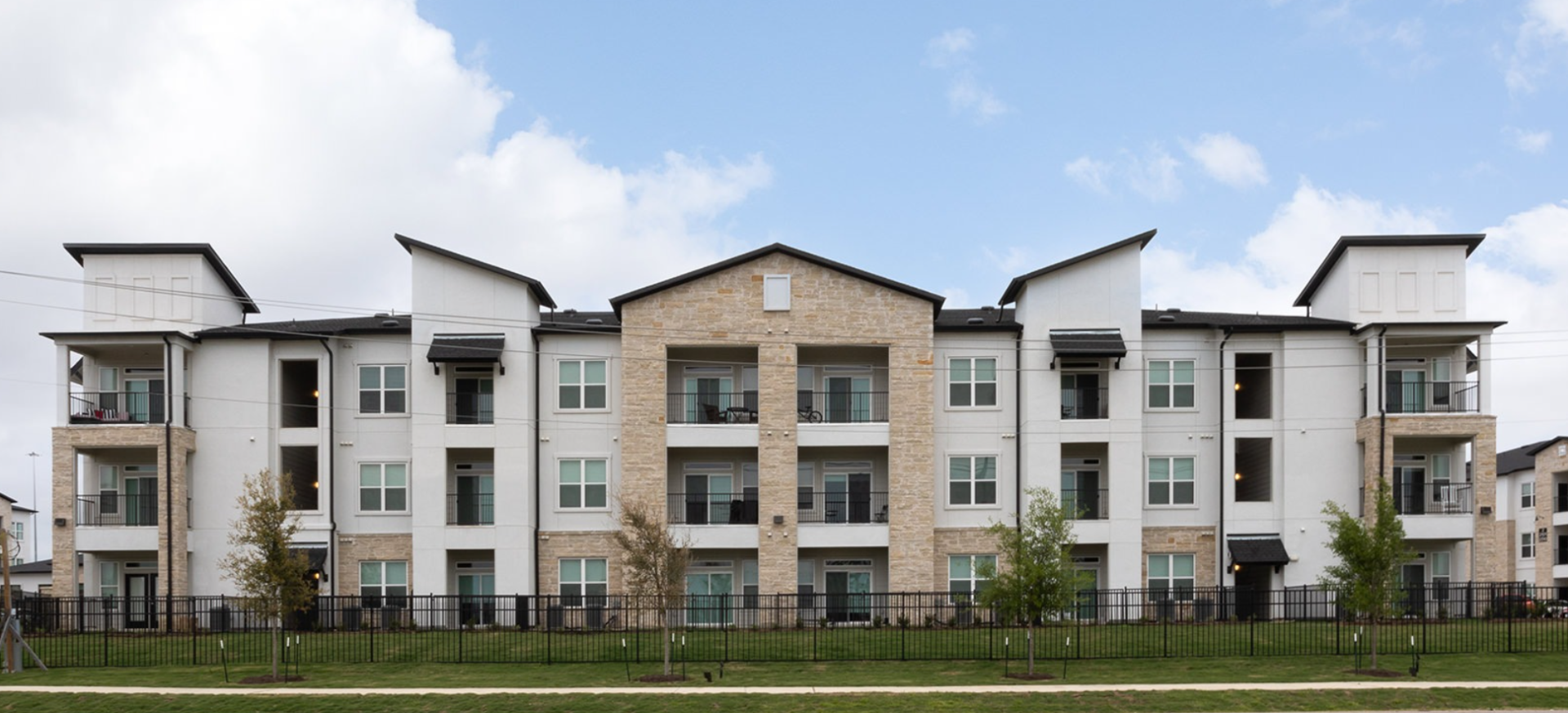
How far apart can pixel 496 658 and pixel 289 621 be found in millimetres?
10778

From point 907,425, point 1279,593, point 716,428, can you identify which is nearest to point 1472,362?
point 1279,593

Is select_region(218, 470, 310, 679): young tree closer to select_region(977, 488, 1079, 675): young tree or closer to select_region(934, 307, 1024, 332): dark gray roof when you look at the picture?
select_region(977, 488, 1079, 675): young tree

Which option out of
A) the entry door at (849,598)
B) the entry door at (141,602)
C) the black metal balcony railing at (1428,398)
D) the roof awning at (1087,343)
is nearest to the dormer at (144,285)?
the entry door at (141,602)

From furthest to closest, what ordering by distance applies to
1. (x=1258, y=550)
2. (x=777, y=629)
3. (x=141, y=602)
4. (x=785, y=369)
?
(x=1258, y=550) → (x=785, y=369) → (x=141, y=602) → (x=777, y=629)

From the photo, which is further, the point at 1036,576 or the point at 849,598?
the point at 849,598

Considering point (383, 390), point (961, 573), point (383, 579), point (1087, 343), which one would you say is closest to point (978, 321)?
point (1087, 343)

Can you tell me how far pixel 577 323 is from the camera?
42.2 m

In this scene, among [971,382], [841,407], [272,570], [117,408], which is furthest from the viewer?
[117,408]

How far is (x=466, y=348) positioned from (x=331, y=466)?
5.96 m

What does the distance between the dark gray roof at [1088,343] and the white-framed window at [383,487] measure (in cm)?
2083

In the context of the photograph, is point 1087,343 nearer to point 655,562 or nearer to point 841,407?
point 841,407

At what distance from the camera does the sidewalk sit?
A: 83.7 ft

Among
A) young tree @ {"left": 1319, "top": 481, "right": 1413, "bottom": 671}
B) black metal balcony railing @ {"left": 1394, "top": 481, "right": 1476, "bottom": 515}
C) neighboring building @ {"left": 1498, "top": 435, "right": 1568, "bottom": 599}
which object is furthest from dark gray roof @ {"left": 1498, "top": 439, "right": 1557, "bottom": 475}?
young tree @ {"left": 1319, "top": 481, "right": 1413, "bottom": 671}

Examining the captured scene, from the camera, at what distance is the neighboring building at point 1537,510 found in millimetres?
67875
